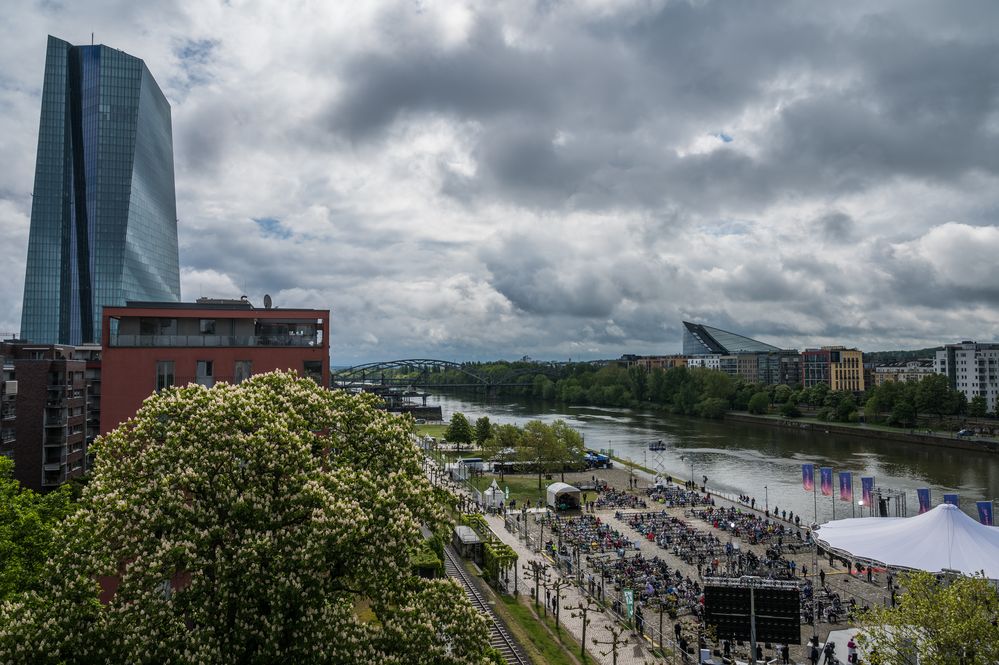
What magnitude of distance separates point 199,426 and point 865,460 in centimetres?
7216

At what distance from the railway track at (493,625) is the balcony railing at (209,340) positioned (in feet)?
37.4

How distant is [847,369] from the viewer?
14275cm

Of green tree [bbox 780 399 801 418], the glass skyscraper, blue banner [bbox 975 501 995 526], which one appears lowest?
blue banner [bbox 975 501 995 526]

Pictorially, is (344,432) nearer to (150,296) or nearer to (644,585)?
(644,585)

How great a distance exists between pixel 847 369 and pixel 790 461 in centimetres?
8628

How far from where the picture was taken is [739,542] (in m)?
37.2

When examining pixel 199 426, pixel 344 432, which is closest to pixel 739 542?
pixel 344 432

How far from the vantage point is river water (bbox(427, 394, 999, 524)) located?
167 ft

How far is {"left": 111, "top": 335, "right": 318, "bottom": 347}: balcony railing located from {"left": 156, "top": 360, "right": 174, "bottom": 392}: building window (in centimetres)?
74

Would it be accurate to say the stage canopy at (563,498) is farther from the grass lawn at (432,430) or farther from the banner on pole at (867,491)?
the grass lawn at (432,430)

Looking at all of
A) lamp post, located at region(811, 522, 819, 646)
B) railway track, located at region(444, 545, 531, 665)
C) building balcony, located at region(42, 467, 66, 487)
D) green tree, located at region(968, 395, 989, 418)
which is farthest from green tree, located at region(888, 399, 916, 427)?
building balcony, located at region(42, 467, 66, 487)

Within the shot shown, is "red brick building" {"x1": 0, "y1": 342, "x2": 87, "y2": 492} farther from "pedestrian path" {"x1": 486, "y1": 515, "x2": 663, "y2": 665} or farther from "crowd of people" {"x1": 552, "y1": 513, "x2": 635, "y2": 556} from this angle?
"crowd of people" {"x1": 552, "y1": 513, "x2": 635, "y2": 556}

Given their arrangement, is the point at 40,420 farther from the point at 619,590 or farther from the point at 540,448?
the point at 540,448

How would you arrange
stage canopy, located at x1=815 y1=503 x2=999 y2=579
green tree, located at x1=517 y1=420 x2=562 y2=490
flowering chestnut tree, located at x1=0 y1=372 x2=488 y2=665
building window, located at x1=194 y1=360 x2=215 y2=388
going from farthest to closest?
green tree, located at x1=517 y1=420 x2=562 y2=490, building window, located at x1=194 y1=360 x2=215 y2=388, stage canopy, located at x1=815 y1=503 x2=999 y2=579, flowering chestnut tree, located at x1=0 y1=372 x2=488 y2=665
